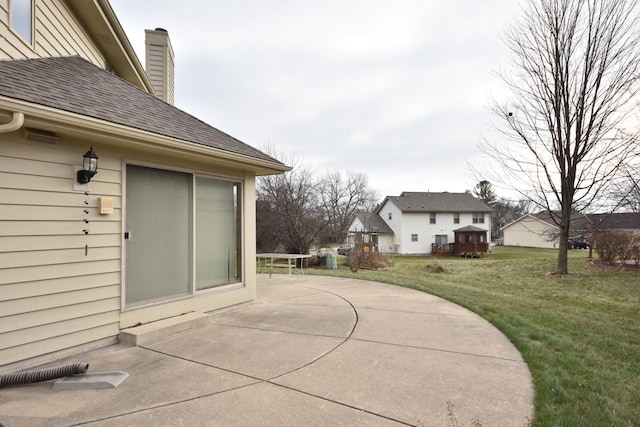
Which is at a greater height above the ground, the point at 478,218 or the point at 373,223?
the point at 478,218

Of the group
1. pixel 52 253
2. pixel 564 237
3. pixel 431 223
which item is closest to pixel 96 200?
pixel 52 253

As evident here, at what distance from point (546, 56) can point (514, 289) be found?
27.5 feet

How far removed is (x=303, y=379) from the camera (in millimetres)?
2719

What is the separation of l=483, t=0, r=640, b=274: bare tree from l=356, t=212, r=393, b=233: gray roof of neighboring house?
1918 cm

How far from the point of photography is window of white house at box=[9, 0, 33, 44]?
152 inches

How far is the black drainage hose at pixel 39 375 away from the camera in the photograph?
8.63 ft

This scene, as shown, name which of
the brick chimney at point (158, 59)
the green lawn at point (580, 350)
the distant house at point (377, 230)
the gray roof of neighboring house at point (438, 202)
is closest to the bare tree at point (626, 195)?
the green lawn at point (580, 350)

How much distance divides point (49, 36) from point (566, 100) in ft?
47.0

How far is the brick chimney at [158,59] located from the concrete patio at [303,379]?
849cm

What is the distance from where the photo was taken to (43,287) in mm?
3111

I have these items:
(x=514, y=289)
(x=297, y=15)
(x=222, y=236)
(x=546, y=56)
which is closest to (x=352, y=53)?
(x=297, y=15)

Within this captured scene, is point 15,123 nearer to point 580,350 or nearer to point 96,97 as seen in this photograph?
point 96,97

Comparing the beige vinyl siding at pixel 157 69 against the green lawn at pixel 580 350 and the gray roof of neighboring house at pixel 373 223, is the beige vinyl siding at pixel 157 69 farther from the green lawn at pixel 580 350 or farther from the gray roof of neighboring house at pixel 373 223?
the gray roof of neighboring house at pixel 373 223

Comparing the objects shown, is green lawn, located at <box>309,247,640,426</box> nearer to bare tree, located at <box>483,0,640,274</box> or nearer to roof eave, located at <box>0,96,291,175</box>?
bare tree, located at <box>483,0,640,274</box>
